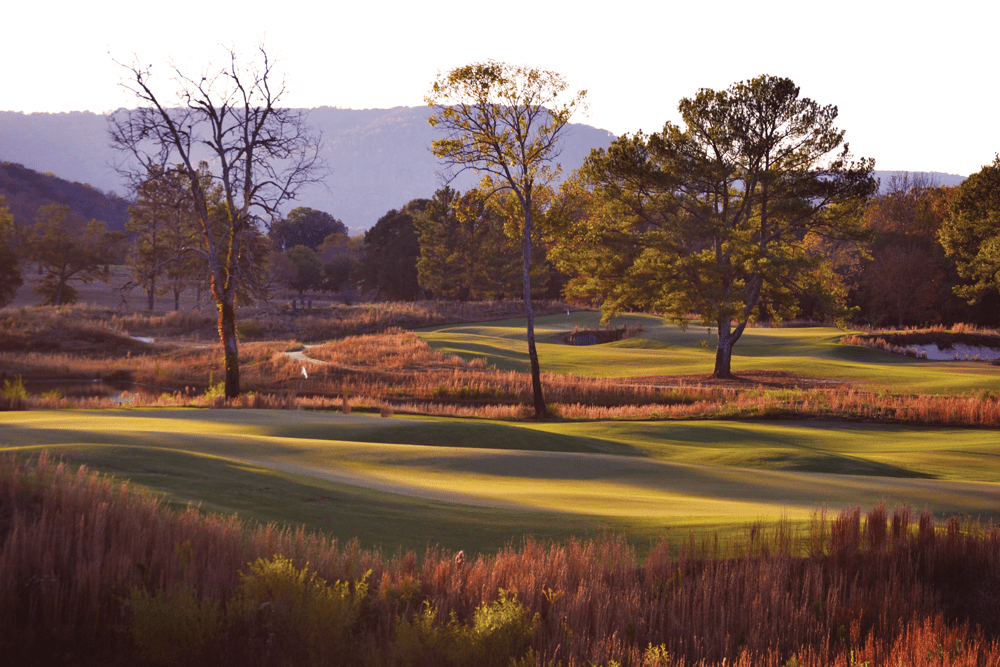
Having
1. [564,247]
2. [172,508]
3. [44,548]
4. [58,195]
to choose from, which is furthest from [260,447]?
[58,195]

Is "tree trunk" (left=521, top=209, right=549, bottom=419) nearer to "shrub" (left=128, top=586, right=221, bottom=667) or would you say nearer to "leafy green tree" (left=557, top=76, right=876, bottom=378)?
"leafy green tree" (left=557, top=76, right=876, bottom=378)

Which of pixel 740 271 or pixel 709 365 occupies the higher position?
pixel 740 271

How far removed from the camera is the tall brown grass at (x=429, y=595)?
4984 millimetres

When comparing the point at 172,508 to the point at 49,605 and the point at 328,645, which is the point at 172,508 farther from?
the point at 328,645

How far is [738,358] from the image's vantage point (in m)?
49.9

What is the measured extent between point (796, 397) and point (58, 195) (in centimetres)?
15945

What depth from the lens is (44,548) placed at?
17.7 feet

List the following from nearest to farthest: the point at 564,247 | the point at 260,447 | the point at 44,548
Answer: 1. the point at 44,548
2. the point at 260,447
3. the point at 564,247

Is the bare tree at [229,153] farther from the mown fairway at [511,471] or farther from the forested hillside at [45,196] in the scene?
the forested hillside at [45,196]

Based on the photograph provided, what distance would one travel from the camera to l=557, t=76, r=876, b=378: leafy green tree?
117ft

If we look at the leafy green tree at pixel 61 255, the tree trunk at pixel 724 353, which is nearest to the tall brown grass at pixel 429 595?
the tree trunk at pixel 724 353

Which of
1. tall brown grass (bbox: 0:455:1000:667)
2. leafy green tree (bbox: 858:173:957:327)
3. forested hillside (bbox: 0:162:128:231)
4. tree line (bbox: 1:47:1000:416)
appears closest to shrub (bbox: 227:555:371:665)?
tall brown grass (bbox: 0:455:1000:667)

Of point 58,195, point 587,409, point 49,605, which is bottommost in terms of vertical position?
point 587,409

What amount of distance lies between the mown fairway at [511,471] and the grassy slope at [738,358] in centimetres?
1431
